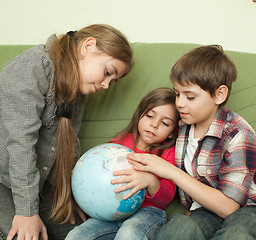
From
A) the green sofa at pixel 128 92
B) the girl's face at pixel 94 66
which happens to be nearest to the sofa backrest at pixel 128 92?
the green sofa at pixel 128 92

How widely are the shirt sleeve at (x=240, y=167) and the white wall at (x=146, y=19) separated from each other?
115 cm

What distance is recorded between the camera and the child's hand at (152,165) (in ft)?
4.77

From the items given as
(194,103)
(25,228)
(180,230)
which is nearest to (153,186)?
(180,230)

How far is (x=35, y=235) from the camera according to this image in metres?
1.40

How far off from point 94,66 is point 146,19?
42.6 inches

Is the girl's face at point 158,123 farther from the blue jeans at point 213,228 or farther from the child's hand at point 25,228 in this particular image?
the child's hand at point 25,228

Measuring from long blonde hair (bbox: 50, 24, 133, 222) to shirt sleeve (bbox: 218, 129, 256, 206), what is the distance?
27.2 inches

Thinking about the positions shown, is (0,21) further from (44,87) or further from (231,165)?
(231,165)

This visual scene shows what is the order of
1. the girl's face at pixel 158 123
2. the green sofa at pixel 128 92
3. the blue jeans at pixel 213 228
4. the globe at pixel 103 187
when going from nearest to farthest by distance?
the blue jeans at pixel 213 228 < the globe at pixel 103 187 < the girl's face at pixel 158 123 < the green sofa at pixel 128 92

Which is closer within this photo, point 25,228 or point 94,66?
point 25,228

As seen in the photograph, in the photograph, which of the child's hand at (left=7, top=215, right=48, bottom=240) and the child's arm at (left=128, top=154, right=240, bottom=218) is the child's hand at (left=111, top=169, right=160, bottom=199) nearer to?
Answer: the child's arm at (left=128, top=154, right=240, bottom=218)

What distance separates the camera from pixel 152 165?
1492mm

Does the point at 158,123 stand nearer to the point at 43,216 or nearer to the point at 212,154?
the point at 212,154

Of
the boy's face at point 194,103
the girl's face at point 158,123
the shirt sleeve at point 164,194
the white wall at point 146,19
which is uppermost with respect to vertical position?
the white wall at point 146,19
